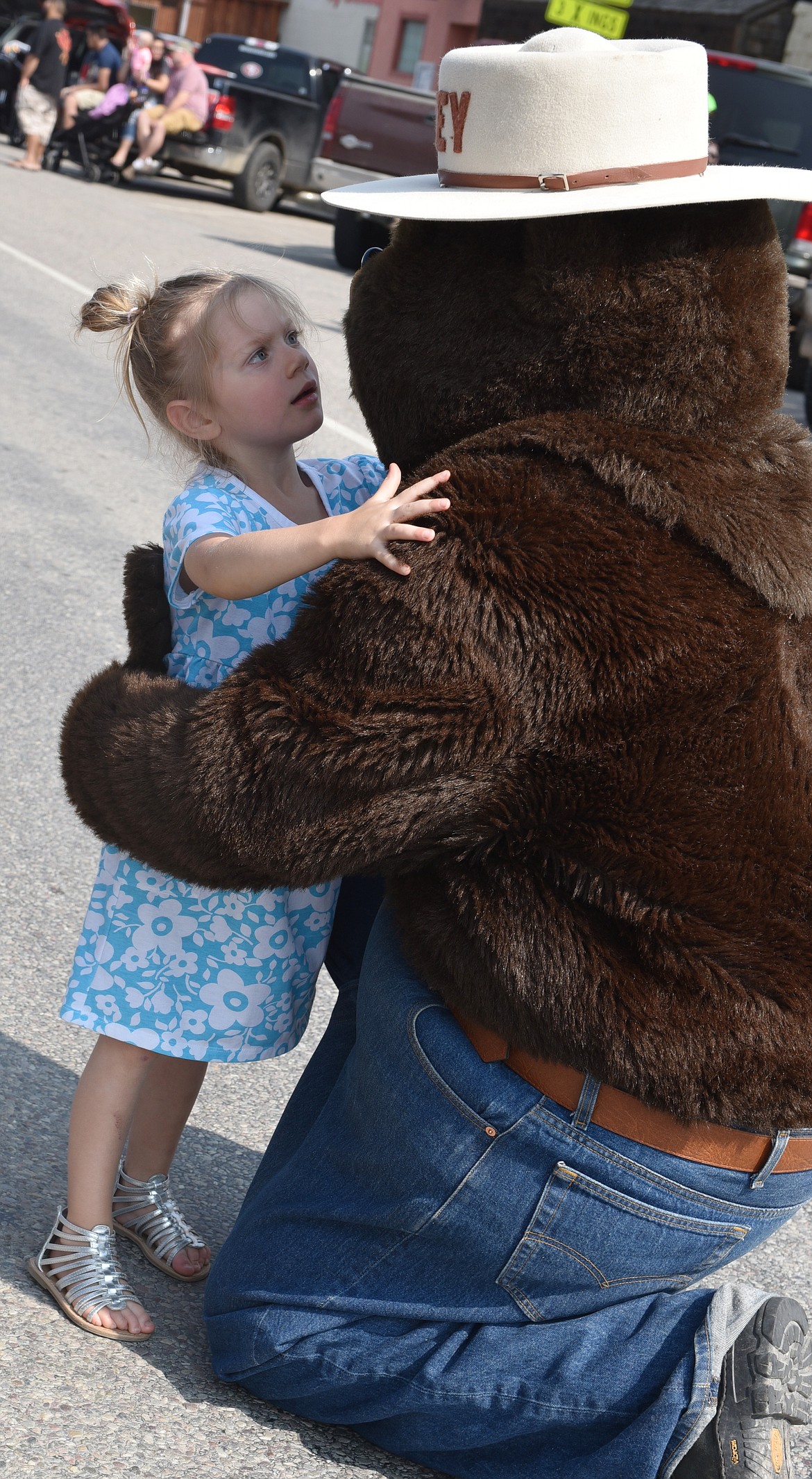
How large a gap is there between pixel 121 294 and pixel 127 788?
847 millimetres

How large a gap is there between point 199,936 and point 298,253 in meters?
15.1

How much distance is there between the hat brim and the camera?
5.29 ft

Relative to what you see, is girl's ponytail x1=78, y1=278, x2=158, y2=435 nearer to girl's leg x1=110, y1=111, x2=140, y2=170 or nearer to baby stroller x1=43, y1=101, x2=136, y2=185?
girl's leg x1=110, y1=111, x2=140, y2=170

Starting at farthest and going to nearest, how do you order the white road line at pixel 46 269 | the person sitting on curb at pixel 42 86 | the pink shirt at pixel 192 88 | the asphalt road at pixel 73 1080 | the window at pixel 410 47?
the window at pixel 410 47, the person sitting on curb at pixel 42 86, the pink shirt at pixel 192 88, the white road line at pixel 46 269, the asphalt road at pixel 73 1080

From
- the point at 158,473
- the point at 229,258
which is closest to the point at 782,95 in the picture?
the point at 229,258

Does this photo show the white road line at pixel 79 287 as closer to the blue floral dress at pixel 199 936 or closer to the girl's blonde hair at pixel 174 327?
the girl's blonde hair at pixel 174 327

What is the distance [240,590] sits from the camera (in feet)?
6.56

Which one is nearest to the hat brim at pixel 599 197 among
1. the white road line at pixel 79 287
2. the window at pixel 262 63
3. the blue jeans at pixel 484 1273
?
the blue jeans at pixel 484 1273

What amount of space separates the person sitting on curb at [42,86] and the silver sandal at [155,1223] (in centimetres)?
1880

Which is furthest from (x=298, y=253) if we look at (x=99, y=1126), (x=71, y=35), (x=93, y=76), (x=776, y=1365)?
(x=776, y=1365)

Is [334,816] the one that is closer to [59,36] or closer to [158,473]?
[158,473]

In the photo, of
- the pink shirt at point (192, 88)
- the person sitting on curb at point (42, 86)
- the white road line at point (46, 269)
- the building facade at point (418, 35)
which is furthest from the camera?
the building facade at point (418, 35)

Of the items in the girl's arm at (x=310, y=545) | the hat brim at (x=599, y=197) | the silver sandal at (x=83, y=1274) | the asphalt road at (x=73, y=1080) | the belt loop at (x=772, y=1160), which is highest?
the hat brim at (x=599, y=197)

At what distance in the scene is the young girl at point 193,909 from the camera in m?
2.15
